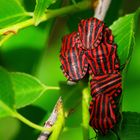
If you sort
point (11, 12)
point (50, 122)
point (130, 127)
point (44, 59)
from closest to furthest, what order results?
point (50, 122) → point (130, 127) → point (11, 12) → point (44, 59)

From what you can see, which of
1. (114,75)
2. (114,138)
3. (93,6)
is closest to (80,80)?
(114,75)

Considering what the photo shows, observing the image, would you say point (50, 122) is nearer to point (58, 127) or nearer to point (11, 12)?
point (58, 127)

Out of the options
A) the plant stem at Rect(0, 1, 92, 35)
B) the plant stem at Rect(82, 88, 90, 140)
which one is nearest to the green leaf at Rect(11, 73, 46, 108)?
the plant stem at Rect(0, 1, 92, 35)

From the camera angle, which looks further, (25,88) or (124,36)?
(25,88)

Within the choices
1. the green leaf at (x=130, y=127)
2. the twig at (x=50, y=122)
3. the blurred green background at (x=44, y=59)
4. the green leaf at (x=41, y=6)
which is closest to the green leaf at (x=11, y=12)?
the blurred green background at (x=44, y=59)

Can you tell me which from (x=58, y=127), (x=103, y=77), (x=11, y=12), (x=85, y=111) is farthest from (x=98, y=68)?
(x=11, y=12)

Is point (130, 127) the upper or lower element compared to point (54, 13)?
lower

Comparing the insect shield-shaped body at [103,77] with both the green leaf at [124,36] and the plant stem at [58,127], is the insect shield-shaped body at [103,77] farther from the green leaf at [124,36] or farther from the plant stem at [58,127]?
the plant stem at [58,127]

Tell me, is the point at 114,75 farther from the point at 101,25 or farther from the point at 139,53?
the point at 139,53
